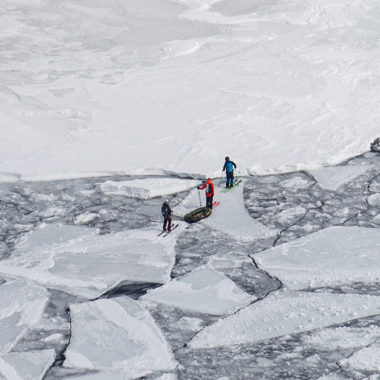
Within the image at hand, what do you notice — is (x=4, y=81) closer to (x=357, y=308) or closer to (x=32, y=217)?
(x=32, y=217)

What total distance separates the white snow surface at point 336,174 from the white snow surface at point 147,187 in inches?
71.1

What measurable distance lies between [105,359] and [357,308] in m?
2.41

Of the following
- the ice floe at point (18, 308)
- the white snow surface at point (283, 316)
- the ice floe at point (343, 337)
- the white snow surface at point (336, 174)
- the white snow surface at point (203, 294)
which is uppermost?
the white snow surface at point (336, 174)

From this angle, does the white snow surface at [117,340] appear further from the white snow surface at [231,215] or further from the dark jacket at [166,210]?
the white snow surface at [231,215]

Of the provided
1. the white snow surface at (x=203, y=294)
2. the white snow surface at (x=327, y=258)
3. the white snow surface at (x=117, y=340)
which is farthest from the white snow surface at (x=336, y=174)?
the white snow surface at (x=117, y=340)

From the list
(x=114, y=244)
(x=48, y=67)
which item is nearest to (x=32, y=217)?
(x=114, y=244)

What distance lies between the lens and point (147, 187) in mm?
8844

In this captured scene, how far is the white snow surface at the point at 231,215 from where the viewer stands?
764cm

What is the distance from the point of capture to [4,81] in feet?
44.4

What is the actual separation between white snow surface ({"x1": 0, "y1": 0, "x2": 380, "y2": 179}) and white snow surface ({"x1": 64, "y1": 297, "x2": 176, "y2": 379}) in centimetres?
371

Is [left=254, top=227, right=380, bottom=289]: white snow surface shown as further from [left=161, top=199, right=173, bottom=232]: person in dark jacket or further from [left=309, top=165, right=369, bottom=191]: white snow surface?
[left=309, top=165, right=369, bottom=191]: white snow surface

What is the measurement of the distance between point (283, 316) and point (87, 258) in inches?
98.2

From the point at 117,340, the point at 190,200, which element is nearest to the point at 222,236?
the point at 190,200

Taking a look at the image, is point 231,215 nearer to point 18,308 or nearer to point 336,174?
point 336,174
